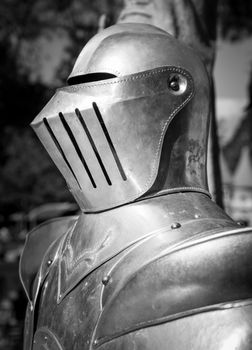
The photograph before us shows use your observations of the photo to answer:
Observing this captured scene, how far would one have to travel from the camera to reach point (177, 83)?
6.29ft

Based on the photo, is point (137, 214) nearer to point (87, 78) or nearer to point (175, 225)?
point (175, 225)

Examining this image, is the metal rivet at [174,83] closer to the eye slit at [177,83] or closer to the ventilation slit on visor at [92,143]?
the eye slit at [177,83]

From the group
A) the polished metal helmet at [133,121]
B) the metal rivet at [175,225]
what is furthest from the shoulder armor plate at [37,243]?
the metal rivet at [175,225]

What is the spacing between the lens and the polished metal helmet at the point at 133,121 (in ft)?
6.18

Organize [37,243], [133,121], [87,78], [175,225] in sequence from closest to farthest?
1. [175,225]
2. [133,121]
3. [87,78]
4. [37,243]

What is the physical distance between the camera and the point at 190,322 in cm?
160

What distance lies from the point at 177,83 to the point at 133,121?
179mm

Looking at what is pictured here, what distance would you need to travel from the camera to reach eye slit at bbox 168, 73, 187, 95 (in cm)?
191

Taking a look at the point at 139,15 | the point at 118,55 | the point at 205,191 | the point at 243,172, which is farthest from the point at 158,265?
the point at 243,172

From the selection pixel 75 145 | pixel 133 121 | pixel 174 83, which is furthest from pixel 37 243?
pixel 174 83

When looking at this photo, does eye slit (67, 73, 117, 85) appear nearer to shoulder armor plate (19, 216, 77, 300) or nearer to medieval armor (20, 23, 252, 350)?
medieval armor (20, 23, 252, 350)

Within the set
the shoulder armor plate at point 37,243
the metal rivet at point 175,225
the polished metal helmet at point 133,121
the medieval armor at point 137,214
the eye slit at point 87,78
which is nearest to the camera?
the medieval armor at point 137,214

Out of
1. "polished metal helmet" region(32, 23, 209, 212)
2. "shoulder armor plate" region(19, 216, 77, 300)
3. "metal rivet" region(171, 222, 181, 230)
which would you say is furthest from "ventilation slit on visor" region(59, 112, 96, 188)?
"shoulder armor plate" region(19, 216, 77, 300)

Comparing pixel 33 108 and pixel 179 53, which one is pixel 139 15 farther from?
pixel 33 108
